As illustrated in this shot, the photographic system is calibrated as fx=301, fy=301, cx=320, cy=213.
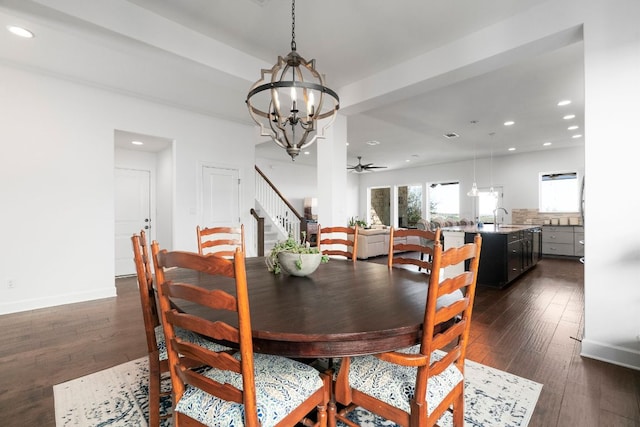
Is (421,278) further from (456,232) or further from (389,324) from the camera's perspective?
(456,232)

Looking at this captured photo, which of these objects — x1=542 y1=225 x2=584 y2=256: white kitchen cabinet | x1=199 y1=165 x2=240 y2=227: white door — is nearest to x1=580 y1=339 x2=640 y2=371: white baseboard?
x1=199 y1=165 x2=240 y2=227: white door

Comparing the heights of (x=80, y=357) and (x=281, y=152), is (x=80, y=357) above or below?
below

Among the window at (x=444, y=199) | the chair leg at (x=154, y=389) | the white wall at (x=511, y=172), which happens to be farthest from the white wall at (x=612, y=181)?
the window at (x=444, y=199)

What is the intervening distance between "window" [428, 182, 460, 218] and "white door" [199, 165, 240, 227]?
7.60 m

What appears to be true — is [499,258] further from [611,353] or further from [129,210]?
[129,210]

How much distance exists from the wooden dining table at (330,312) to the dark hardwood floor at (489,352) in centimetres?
108

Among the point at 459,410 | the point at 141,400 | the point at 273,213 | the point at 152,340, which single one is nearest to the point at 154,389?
the point at 152,340

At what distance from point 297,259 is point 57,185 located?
3.81 metres

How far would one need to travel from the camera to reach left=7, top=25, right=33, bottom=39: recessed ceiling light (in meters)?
2.79

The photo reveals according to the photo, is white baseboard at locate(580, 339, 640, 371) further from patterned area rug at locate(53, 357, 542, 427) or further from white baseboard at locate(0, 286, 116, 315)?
white baseboard at locate(0, 286, 116, 315)

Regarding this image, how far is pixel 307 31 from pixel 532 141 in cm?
675

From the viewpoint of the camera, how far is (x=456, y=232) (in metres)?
4.77

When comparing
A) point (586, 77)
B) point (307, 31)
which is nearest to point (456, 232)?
point (586, 77)

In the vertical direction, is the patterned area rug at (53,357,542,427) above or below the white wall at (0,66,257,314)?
below
